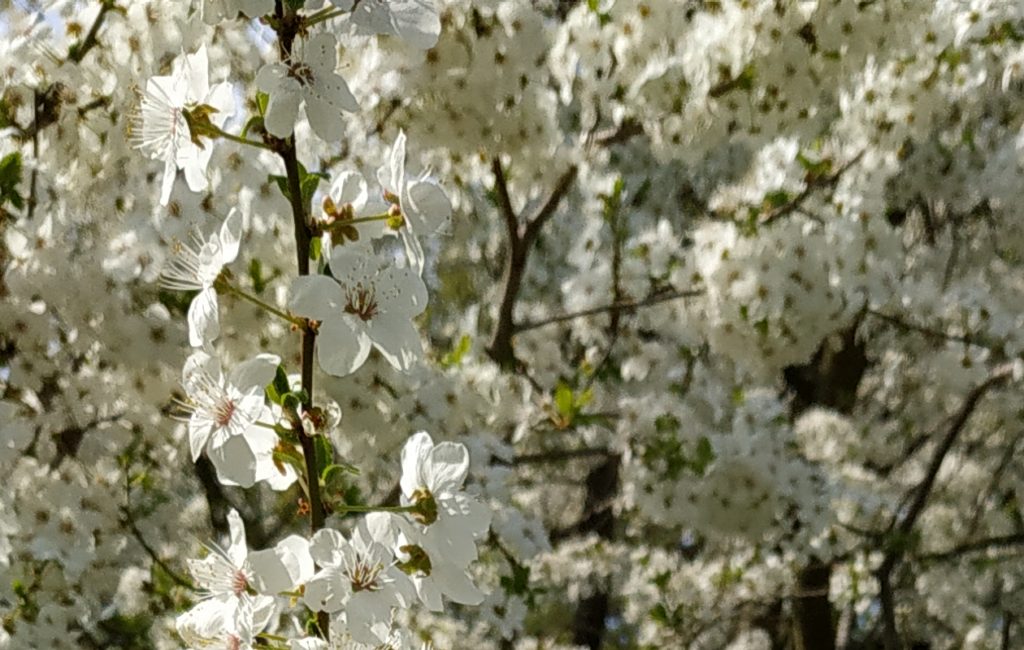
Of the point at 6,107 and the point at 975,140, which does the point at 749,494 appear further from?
the point at 6,107

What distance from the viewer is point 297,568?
120cm

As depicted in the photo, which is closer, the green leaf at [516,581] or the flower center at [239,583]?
the flower center at [239,583]

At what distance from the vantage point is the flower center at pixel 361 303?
3.89ft

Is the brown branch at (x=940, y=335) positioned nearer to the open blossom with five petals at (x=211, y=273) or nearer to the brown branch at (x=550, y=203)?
the brown branch at (x=550, y=203)

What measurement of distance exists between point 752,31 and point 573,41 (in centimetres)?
45

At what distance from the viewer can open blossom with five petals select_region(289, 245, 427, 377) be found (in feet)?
3.80

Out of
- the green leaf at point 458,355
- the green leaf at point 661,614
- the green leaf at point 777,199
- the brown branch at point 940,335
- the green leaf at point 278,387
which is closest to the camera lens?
the green leaf at point 278,387

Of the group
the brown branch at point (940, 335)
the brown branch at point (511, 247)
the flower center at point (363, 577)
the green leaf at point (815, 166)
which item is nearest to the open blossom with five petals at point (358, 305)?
the flower center at point (363, 577)

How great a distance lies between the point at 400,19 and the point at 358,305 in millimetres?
300

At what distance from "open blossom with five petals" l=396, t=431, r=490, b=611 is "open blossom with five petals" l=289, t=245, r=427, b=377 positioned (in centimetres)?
14

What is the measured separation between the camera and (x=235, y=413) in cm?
120

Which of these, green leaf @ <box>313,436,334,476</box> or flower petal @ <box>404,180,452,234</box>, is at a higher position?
flower petal @ <box>404,180,452,234</box>

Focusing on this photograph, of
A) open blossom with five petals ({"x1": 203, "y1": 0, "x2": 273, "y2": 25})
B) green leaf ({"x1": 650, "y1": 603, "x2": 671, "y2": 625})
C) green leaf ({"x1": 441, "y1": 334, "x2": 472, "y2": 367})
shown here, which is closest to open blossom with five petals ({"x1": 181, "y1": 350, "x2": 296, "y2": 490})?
open blossom with five petals ({"x1": 203, "y1": 0, "x2": 273, "y2": 25})

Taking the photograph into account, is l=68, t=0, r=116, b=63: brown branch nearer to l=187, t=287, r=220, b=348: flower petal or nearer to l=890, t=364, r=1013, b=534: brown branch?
l=187, t=287, r=220, b=348: flower petal
